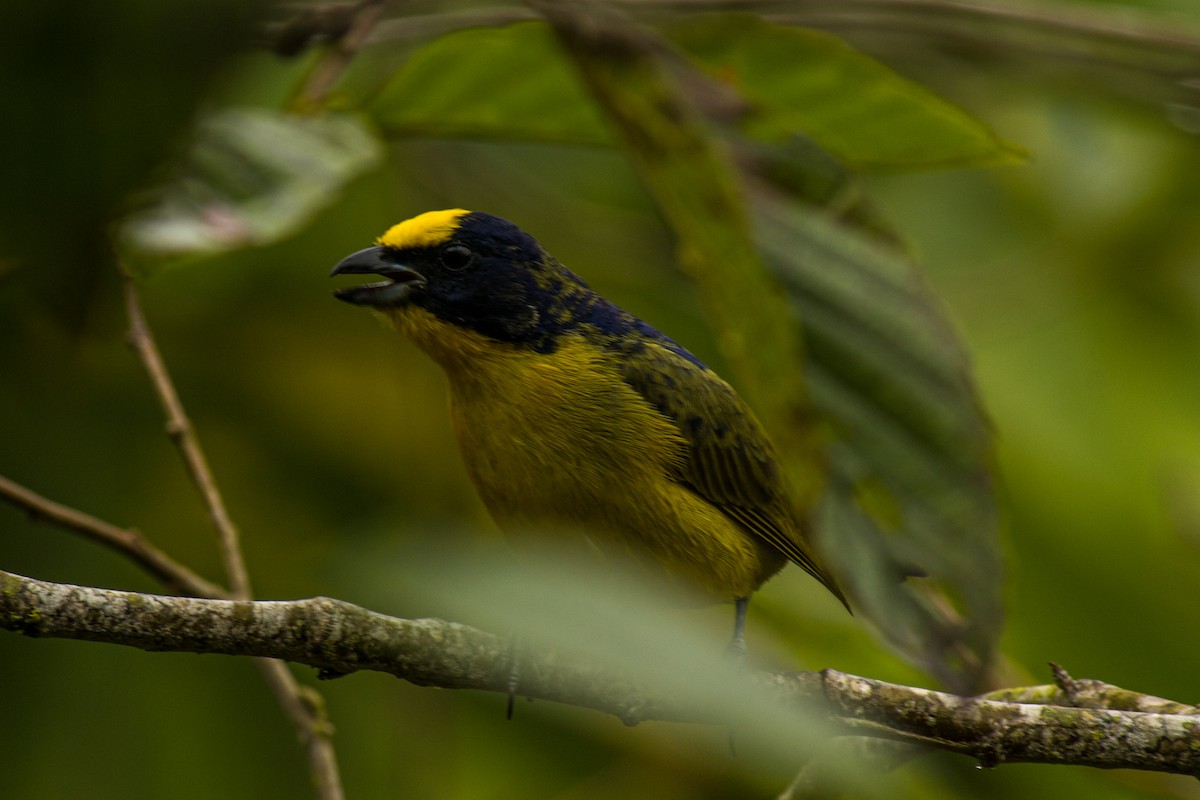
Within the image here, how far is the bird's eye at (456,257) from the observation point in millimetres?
2684

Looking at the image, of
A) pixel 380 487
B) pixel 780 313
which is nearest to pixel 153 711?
pixel 380 487

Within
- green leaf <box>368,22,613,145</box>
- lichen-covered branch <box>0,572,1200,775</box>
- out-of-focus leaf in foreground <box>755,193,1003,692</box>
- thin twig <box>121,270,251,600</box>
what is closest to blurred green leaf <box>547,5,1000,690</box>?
out-of-focus leaf in foreground <box>755,193,1003,692</box>

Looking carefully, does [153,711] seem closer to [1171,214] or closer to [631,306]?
[631,306]

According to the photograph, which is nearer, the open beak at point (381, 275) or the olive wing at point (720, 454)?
the open beak at point (381, 275)

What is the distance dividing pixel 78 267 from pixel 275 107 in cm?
154

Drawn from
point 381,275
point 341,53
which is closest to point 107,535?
point 381,275

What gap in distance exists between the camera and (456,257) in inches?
106

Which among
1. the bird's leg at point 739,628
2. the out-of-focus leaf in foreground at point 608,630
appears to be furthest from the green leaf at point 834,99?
the out-of-focus leaf in foreground at point 608,630

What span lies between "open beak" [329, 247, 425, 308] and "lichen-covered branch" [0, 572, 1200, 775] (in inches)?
30.6

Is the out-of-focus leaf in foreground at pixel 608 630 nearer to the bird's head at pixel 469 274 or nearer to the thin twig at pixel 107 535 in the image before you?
the thin twig at pixel 107 535

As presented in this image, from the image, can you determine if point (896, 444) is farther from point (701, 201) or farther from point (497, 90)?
point (497, 90)

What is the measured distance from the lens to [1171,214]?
16.0 feet

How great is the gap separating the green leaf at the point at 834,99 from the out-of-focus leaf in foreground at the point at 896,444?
40 centimetres

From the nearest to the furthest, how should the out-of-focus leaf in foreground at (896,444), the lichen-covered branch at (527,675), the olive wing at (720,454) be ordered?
the lichen-covered branch at (527,675) < the out-of-focus leaf in foreground at (896,444) < the olive wing at (720,454)
